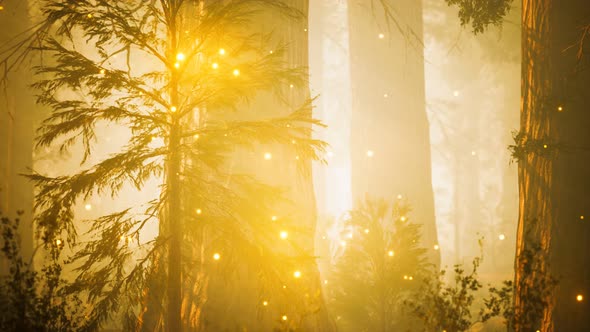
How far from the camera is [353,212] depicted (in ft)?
29.7

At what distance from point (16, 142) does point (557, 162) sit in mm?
13218

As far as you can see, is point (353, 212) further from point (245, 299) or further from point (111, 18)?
point (111, 18)

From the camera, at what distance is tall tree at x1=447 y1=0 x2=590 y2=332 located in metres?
5.38

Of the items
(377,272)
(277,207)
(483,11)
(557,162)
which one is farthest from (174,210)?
(483,11)

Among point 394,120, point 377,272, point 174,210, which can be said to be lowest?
point 377,272

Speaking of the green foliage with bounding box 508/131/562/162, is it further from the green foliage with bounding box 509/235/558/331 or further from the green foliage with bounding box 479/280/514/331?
the green foliage with bounding box 479/280/514/331

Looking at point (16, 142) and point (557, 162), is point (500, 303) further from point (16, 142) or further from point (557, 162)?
point (16, 142)

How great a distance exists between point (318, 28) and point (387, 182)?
14087mm

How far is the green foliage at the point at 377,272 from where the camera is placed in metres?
8.55

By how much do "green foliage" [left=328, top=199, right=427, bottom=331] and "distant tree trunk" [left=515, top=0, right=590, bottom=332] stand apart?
2.96m

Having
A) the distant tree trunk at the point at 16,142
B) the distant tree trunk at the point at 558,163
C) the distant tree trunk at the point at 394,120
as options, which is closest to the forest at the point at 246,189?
the distant tree trunk at the point at 558,163

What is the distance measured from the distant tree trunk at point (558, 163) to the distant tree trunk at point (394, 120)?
Result: 499 cm

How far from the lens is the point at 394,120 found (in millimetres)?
11172

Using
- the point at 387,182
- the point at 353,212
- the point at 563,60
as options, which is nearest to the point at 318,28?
the point at 387,182
